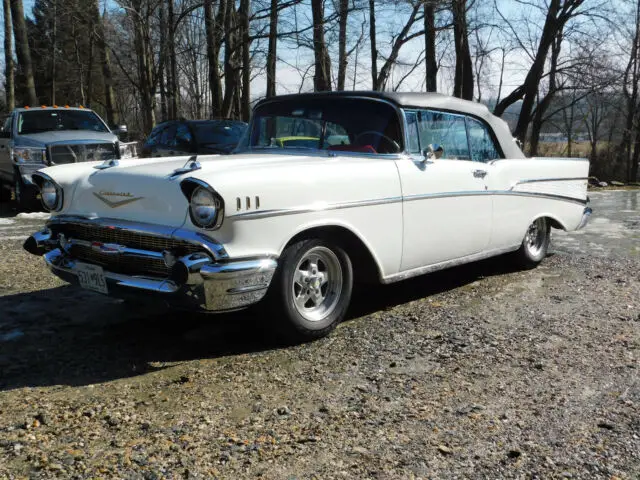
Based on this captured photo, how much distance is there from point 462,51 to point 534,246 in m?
14.0

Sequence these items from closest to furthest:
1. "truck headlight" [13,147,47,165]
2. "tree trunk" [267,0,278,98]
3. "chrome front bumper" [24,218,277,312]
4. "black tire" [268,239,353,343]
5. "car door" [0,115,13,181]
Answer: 1. "chrome front bumper" [24,218,277,312]
2. "black tire" [268,239,353,343]
3. "truck headlight" [13,147,47,165]
4. "car door" [0,115,13,181]
5. "tree trunk" [267,0,278,98]

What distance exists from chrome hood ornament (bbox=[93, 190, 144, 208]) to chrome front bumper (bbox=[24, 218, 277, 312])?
167 millimetres

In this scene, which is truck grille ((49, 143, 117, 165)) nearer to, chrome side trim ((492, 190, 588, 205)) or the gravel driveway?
the gravel driveway

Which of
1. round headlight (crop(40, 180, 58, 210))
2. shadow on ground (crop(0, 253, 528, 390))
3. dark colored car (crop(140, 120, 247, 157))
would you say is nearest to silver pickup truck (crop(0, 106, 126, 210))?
dark colored car (crop(140, 120, 247, 157))

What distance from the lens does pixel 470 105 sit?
5.56 meters

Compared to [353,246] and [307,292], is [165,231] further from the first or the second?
[353,246]

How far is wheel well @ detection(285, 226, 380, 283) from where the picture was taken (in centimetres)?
393

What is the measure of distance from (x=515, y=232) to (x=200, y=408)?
3.75 metres

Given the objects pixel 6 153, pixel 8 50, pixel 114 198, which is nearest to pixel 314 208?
pixel 114 198

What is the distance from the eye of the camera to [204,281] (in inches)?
133

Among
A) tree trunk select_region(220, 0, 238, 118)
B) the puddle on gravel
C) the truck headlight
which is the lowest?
the puddle on gravel

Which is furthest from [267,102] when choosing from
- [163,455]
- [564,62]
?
[564,62]

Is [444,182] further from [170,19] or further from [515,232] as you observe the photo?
[170,19]

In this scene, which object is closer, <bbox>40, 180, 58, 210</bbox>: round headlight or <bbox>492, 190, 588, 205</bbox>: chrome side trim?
<bbox>40, 180, 58, 210</bbox>: round headlight
